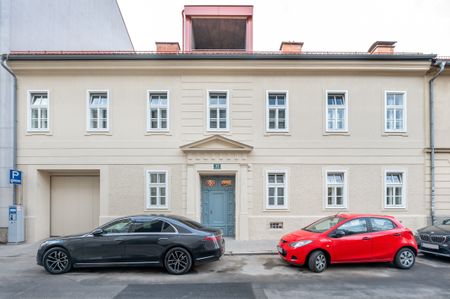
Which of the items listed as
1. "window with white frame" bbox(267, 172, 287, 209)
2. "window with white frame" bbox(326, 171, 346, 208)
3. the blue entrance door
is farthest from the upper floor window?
"window with white frame" bbox(326, 171, 346, 208)

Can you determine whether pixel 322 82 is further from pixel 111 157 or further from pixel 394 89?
pixel 111 157

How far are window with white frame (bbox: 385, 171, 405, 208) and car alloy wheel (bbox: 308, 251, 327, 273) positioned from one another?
5653 mm

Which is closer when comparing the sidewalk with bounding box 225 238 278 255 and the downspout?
the sidewalk with bounding box 225 238 278 255

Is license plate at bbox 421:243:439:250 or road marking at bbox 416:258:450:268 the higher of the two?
license plate at bbox 421:243:439:250

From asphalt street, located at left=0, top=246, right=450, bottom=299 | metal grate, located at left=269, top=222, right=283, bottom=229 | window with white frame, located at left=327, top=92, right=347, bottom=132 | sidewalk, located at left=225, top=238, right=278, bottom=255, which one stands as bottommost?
sidewalk, located at left=225, top=238, right=278, bottom=255

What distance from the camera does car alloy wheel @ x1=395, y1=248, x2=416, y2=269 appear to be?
7242 millimetres

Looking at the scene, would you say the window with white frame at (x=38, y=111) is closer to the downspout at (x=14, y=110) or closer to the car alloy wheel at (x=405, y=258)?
the downspout at (x=14, y=110)

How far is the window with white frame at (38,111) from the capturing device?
36.1ft

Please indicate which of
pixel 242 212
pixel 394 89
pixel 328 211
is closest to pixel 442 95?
pixel 394 89

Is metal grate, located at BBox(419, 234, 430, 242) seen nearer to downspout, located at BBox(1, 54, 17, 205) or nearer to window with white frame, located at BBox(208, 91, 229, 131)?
window with white frame, located at BBox(208, 91, 229, 131)

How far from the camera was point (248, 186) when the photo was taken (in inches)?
428

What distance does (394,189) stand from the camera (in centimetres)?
1104

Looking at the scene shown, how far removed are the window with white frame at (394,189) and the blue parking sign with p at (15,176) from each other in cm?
1431

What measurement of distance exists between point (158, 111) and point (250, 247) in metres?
6.32
